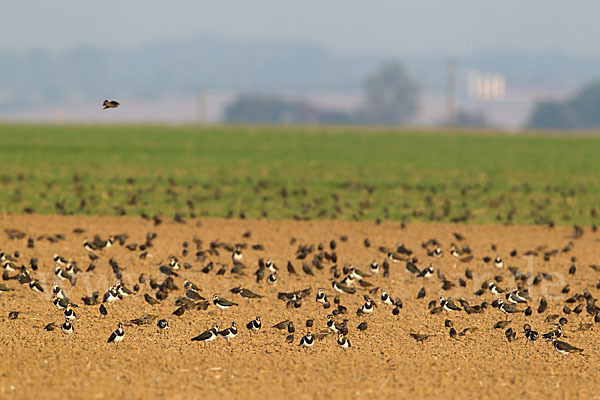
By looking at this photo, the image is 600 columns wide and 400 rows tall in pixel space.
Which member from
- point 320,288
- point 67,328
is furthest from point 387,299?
point 67,328

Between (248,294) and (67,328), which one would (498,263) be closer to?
(248,294)

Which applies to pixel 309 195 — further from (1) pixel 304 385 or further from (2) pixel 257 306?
(1) pixel 304 385

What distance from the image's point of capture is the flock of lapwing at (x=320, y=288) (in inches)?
691

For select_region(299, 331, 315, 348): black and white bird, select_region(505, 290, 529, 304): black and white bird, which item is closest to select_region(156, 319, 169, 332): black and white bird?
select_region(299, 331, 315, 348): black and white bird

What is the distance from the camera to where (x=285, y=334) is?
682 inches

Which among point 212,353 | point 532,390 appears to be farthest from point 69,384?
point 532,390

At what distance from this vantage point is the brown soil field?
1404 cm

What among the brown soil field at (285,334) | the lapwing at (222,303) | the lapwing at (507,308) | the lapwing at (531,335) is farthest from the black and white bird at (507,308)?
the lapwing at (222,303)

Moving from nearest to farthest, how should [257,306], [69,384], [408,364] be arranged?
[69,384], [408,364], [257,306]

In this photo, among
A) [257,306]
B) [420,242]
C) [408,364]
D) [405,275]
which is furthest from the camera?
[420,242]

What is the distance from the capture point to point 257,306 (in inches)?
770

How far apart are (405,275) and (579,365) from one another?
24.4 ft

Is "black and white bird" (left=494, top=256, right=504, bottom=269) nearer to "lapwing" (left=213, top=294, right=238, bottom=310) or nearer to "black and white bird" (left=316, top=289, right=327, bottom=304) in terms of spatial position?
"black and white bird" (left=316, top=289, right=327, bottom=304)

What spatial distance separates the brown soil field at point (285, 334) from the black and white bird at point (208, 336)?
108mm
